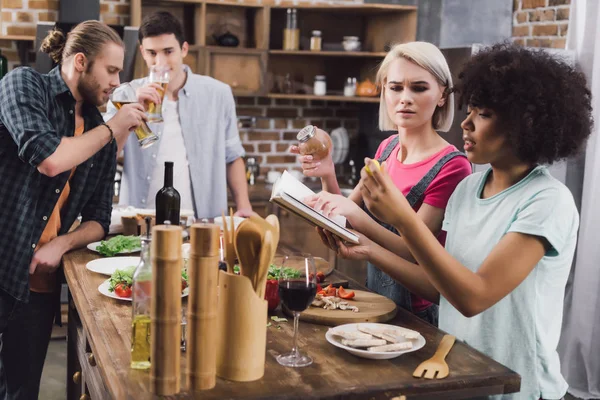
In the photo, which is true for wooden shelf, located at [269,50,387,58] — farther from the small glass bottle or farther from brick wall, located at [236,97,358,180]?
the small glass bottle

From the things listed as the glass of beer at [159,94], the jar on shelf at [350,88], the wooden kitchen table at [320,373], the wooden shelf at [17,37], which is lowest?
the wooden kitchen table at [320,373]

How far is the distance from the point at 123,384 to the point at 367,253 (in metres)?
0.82

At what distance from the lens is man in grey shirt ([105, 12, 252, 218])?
3.65 meters

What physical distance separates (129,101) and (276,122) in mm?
2765

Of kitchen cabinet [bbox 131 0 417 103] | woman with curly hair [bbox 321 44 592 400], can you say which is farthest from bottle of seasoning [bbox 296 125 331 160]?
kitchen cabinet [bbox 131 0 417 103]

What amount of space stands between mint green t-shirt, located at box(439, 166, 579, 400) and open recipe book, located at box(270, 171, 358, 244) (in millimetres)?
334

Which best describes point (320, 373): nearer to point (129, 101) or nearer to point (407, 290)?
point (407, 290)

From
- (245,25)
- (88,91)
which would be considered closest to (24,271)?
(88,91)

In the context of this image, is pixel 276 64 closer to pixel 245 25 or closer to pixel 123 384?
pixel 245 25

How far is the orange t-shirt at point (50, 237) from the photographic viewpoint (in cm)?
262

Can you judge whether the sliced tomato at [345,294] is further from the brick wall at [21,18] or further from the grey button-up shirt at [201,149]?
the brick wall at [21,18]

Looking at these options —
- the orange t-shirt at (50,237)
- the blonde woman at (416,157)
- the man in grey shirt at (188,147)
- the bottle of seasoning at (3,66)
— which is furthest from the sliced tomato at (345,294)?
the bottle of seasoning at (3,66)

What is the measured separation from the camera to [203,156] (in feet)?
12.4

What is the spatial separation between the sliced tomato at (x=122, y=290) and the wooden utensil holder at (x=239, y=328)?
2.04 feet
